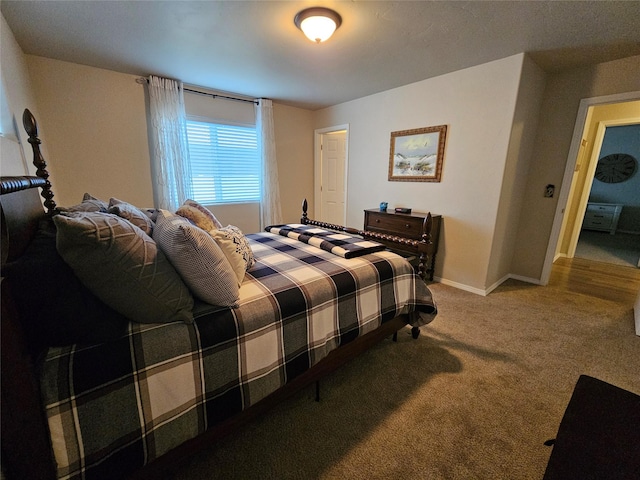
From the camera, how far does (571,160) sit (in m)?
2.86

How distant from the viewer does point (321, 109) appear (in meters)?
4.50

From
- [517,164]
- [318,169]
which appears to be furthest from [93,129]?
[517,164]

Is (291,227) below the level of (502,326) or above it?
above

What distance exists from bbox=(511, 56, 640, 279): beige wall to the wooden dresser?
1133mm

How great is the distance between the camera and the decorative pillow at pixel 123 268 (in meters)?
0.80

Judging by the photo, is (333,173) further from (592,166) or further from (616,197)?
(616,197)

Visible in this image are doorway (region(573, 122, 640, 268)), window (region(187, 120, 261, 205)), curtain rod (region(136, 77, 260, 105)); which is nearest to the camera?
curtain rod (region(136, 77, 260, 105))

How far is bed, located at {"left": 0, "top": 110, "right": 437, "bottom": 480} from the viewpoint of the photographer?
28.1 inches

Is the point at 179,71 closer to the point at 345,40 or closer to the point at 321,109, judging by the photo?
the point at 345,40

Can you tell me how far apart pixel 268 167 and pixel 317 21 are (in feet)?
8.06

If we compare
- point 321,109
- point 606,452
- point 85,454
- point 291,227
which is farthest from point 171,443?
point 321,109

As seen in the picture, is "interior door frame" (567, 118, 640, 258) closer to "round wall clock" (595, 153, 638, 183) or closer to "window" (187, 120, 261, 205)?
"round wall clock" (595, 153, 638, 183)

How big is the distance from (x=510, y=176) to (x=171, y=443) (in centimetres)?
352

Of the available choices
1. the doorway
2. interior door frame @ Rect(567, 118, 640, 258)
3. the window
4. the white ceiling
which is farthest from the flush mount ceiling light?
the doorway
